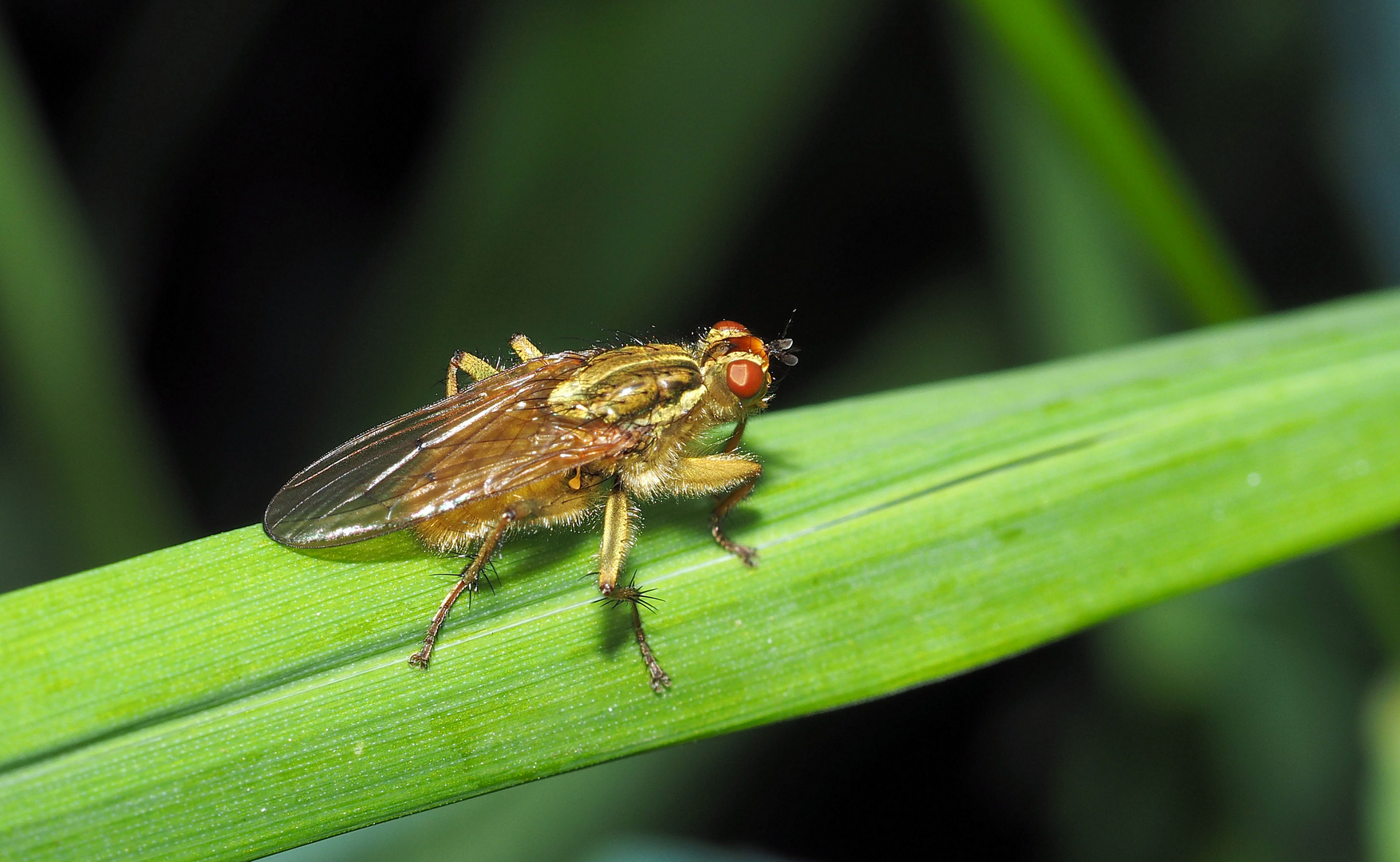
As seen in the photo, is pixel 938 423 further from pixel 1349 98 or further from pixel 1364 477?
A: pixel 1349 98

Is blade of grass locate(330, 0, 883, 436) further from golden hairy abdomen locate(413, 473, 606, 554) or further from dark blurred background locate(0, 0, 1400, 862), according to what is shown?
golden hairy abdomen locate(413, 473, 606, 554)

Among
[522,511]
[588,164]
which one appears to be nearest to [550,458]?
[522,511]

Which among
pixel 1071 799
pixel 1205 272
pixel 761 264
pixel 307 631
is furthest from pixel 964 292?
pixel 307 631

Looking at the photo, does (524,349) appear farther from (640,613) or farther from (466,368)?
(640,613)

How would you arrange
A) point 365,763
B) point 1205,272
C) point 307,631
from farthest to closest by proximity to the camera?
point 1205,272 < point 307,631 < point 365,763

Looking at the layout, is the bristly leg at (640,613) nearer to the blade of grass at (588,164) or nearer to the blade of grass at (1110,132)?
the blade of grass at (1110,132)

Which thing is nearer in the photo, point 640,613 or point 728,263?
point 640,613

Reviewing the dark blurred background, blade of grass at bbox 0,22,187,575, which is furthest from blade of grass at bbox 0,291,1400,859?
blade of grass at bbox 0,22,187,575
